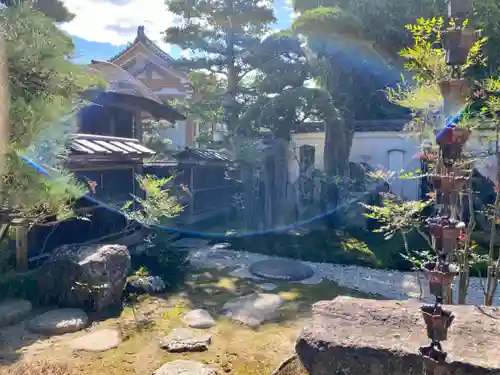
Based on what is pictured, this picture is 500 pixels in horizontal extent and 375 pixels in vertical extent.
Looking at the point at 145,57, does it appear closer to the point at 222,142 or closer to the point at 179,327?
the point at 222,142

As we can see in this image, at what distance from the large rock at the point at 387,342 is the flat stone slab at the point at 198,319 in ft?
7.13

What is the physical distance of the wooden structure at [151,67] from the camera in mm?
21312

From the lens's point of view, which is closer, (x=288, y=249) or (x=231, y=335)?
(x=231, y=335)

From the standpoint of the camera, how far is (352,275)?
9.02 meters

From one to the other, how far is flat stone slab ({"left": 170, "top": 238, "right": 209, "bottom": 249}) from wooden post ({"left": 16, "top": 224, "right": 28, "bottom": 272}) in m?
4.17

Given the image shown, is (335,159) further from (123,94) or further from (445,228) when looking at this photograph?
(445,228)

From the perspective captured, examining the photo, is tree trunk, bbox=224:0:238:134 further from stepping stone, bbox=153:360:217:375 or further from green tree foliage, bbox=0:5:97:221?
green tree foliage, bbox=0:5:97:221

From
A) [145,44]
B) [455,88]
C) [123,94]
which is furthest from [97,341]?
[145,44]

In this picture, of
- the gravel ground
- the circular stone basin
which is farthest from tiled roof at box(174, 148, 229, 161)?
the circular stone basin

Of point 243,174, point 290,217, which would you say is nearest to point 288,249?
point 290,217

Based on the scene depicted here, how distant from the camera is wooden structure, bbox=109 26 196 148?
A: 2131 centimetres

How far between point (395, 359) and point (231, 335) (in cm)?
270

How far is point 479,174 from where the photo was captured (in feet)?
39.6

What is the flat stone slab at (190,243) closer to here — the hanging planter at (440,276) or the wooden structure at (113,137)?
the wooden structure at (113,137)
